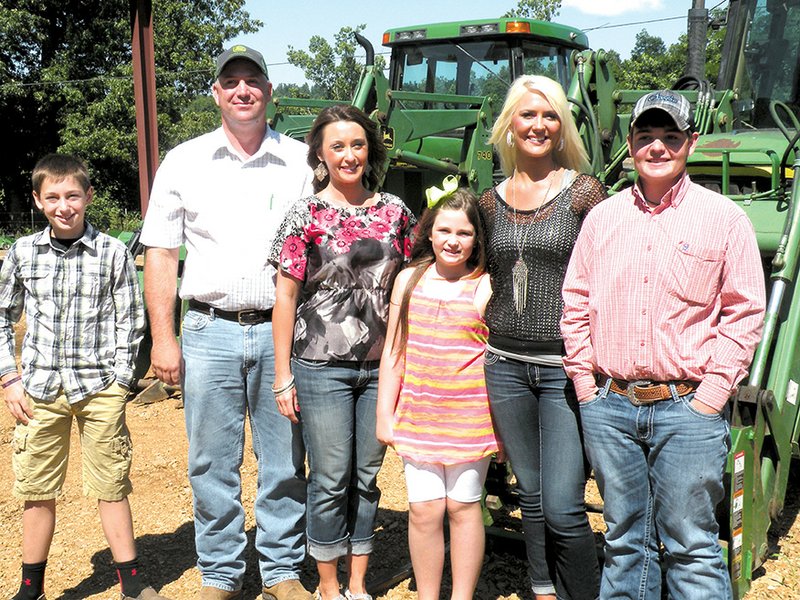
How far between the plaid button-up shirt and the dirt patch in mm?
1070

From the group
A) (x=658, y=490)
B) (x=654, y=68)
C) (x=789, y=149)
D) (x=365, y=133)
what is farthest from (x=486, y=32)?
(x=654, y=68)

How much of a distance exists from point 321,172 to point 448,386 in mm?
974

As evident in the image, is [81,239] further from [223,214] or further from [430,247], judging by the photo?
[430,247]

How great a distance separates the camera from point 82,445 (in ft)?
12.1

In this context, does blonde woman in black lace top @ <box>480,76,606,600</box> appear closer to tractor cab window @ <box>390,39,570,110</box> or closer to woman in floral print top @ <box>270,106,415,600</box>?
woman in floral print top @ <box>270,106,415,600</box>

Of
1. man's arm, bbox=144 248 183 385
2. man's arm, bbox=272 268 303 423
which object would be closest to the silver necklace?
man's arm, bbox=272 268 303 423

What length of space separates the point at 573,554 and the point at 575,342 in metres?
0.77

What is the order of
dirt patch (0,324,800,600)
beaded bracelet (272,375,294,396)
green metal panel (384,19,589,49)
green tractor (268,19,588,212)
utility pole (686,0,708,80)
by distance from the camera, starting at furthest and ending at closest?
utility pole (686,0,708,80) < green metal panel (384,19,589,49) < green tractor (268,19,588,212) < dirt patch (0,324,800,600) < beaded bracelet (272,375,294,396)

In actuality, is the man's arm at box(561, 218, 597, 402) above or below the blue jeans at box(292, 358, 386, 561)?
above

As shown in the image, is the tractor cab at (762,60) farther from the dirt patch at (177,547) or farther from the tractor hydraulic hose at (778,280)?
the dirt patch at (177,547)

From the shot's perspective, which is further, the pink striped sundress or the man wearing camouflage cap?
the man wearing camouflage cap

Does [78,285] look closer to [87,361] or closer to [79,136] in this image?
[87,361]

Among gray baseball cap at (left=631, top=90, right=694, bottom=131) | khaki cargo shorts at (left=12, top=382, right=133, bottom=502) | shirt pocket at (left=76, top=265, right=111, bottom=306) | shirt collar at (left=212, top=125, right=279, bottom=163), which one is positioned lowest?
khaki cargo shorts at (left=12, top=382, right=133, bottom=502)

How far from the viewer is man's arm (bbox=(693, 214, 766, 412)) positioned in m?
2.59
